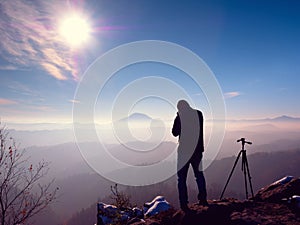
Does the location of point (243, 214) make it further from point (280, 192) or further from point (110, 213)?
point (110, 213)

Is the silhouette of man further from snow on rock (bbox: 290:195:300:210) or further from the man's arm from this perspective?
snow on rock (bbox: 290:195:300:210)

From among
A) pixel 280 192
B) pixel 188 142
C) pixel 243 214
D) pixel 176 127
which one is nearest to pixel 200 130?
pixel 188 142

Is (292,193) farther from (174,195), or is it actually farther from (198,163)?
(174,195)

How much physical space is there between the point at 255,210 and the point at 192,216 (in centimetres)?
212

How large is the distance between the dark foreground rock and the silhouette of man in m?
0.88

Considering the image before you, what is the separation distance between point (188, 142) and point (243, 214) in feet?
9.18

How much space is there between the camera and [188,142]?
314 inches

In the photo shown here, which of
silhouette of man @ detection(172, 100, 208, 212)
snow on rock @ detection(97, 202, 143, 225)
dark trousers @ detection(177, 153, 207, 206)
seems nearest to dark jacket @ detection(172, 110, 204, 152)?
silhouette of man @ detection(172, 100, 208, 212)

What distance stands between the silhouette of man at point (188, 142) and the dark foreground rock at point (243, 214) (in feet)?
2.90

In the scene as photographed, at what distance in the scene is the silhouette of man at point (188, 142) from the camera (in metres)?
7.86

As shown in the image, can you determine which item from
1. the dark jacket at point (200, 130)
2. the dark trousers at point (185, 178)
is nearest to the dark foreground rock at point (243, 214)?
the dark trousers at point (185, 178)

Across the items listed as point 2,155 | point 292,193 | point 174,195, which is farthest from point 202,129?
point 174,195

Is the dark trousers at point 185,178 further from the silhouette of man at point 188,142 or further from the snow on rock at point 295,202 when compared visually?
the snow on rock at point 295,202

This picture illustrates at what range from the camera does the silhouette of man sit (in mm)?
7855
